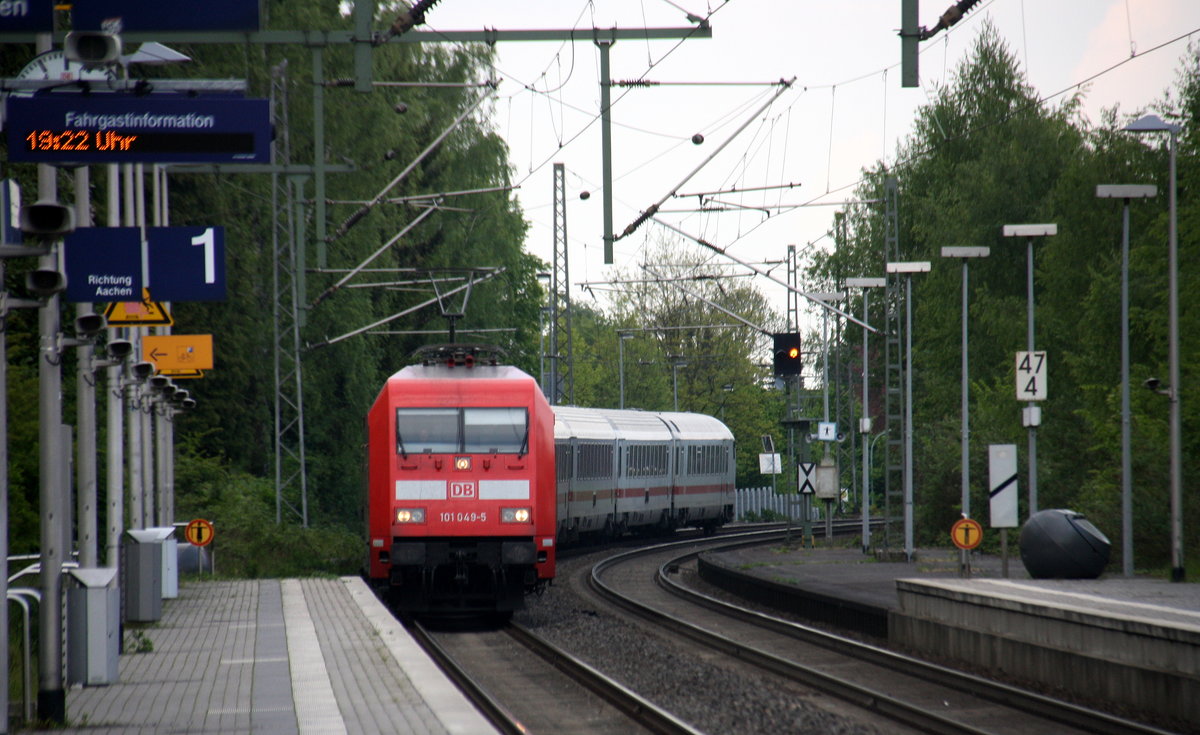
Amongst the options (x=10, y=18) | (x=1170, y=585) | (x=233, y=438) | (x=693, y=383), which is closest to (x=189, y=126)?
(x=10, y=18)

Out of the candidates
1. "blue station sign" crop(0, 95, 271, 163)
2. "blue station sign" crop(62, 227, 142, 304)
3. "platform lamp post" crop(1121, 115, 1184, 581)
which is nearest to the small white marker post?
"platform lamp post" crop(1121, 115, 1184, 581)

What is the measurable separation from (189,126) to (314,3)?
26670 millimetres

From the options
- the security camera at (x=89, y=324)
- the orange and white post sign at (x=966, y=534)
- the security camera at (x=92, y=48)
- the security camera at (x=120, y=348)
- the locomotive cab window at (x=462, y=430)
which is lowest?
the orange and white post sign at (x=966, y=534)

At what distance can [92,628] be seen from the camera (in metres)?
12.2

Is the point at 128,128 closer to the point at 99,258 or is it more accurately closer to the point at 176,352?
the point at 99,258

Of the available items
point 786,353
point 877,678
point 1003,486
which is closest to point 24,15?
point 877,678

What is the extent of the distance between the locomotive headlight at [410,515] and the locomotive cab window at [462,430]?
0.70m

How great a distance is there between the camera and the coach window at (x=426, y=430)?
65.9 feet

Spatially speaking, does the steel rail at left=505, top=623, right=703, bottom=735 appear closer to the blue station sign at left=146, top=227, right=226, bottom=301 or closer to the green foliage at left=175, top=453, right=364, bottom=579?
the blue station sign at left=146, top=227, right=226, bottom=301

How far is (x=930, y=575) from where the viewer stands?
2588 centimetres

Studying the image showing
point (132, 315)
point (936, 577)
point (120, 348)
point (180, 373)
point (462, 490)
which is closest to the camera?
point (120, 348)

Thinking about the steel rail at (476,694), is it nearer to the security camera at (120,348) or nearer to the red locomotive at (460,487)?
the red locomotive at (460,487)

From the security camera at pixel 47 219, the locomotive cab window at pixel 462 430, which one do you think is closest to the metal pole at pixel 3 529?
the security camera at pixel 47 219

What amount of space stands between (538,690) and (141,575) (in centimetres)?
480
